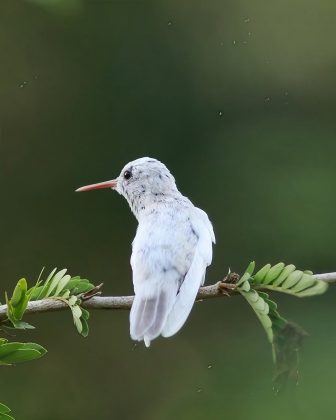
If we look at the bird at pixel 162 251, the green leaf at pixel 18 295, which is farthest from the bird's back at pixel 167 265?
the green leaf at pixel 18 295

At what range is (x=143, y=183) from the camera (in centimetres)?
252

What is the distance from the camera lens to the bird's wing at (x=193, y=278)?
1.57 meters

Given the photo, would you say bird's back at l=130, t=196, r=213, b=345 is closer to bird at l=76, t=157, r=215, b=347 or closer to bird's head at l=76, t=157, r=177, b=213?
bird at l=76, t=157, r=215, b=347

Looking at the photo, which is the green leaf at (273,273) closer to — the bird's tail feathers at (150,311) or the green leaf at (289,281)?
the green leaf at (289,281)

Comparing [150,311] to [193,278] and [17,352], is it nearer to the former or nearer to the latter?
[193,278]

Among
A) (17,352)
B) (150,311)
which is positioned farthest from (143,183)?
(17,352)

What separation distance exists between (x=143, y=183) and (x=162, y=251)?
A: 0.61 m

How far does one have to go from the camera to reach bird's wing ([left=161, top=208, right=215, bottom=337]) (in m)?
1.57

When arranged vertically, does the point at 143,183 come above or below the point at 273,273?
below

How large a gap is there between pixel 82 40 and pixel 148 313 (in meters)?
4.46

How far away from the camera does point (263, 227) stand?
5750mm

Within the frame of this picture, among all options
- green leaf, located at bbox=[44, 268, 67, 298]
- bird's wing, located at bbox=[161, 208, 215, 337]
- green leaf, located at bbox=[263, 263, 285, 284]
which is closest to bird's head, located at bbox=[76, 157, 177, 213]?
bird's wing, located at bbox=[161, 208, 215, 337]

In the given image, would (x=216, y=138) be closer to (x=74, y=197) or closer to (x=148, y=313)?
(x=74, y=197)

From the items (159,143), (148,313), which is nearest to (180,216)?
(148,313)
